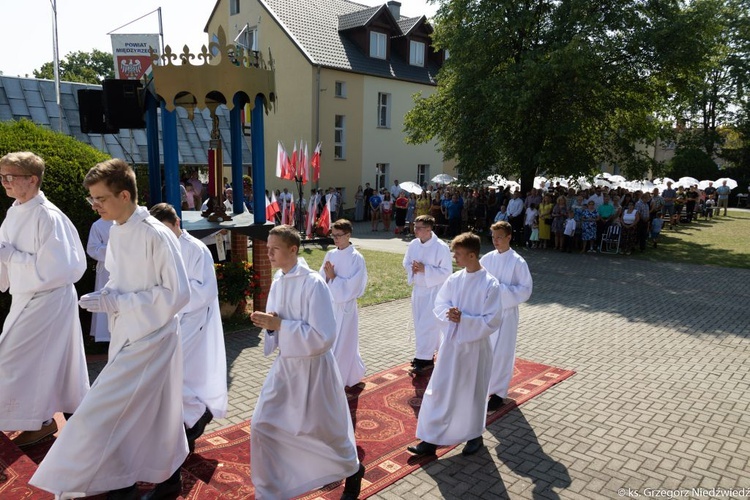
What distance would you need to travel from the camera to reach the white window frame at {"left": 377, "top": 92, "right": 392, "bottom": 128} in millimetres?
31797

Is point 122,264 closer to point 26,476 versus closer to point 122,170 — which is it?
point 122,170

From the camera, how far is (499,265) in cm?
638

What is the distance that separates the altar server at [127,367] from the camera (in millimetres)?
3486

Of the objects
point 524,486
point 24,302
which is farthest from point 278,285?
point 524,486

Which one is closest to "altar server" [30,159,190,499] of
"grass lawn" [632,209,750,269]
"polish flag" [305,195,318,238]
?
"polish flag" [305,195,318,238]

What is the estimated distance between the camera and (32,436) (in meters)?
4.94

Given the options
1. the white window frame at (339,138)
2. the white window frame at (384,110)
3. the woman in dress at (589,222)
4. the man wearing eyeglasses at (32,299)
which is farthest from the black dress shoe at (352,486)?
the white window frame at (384,110)

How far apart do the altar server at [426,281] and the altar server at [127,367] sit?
13.8 ft

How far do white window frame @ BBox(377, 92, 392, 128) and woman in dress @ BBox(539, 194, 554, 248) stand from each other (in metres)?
14.5

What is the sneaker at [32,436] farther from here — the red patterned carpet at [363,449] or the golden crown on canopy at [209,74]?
the golden crown on canopy at [209,74]

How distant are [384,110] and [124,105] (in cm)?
2432

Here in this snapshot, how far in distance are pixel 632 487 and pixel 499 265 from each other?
2571mm

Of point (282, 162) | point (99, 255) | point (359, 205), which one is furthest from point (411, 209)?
point (99, 255)

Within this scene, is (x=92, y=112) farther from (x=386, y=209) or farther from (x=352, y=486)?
(x=386, y=209)
